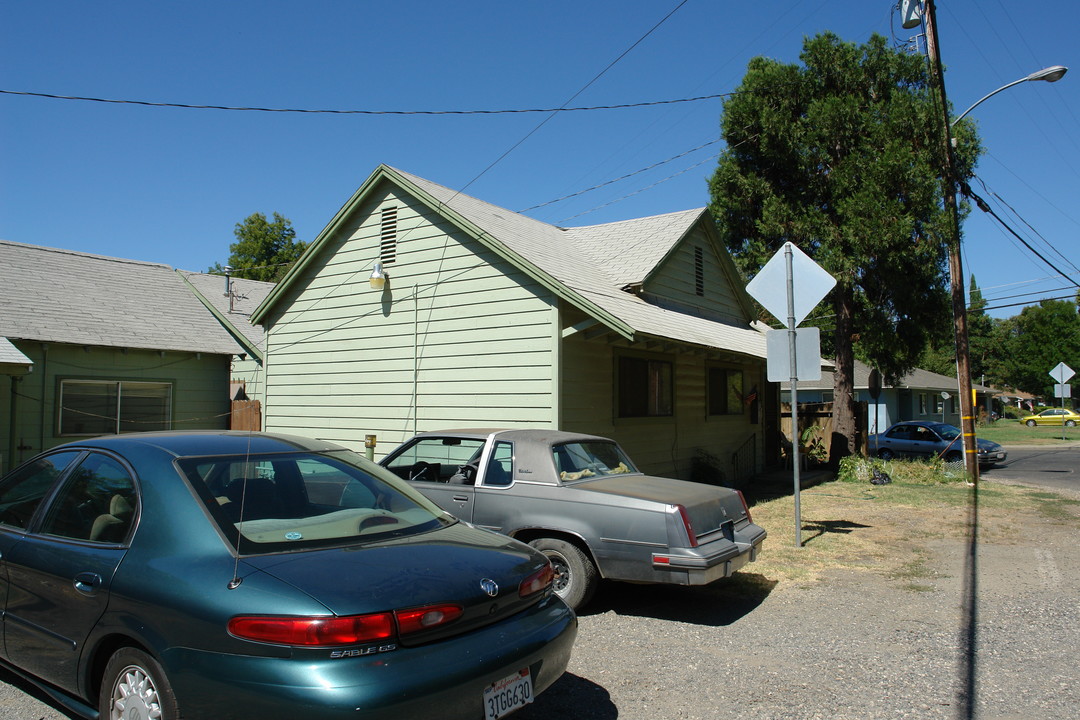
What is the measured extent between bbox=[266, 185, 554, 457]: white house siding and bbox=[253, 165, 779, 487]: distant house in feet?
0.08

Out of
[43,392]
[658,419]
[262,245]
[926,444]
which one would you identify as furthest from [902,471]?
[262,245]

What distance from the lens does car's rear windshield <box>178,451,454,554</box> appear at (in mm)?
3381

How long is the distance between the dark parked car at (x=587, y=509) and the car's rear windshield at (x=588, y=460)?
0.04 feet

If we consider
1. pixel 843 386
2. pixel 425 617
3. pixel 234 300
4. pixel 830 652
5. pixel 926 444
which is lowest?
pixel 830 652

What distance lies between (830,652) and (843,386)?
600 inches

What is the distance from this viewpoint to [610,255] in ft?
49.1

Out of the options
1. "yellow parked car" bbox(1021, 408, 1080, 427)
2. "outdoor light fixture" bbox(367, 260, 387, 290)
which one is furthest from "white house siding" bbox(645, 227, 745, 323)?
"yellow parked car" bbox(1021, 408, 1080, 427)

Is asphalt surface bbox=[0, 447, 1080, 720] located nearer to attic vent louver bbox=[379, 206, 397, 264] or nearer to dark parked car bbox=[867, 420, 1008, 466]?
attic vent louver bbox=[379, 206, 397, 264]

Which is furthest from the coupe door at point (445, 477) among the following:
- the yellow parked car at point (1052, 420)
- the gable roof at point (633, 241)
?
the yellow parked car at point (1052, 420)

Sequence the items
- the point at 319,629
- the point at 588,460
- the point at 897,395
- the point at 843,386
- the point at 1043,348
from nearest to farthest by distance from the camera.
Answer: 1. the point at 319,629
2. the point at 588,460
3. the point at 843,386
4. the point at 897,395
5. the point at 1043,348

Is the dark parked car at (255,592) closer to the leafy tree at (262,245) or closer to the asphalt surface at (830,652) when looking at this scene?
the asphalt surface at (830,652)

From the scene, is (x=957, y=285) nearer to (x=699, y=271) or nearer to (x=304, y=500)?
(x=699, y=271)

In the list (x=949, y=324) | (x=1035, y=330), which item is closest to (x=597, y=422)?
(x=949, y=324)

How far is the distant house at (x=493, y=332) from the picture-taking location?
10.9m
